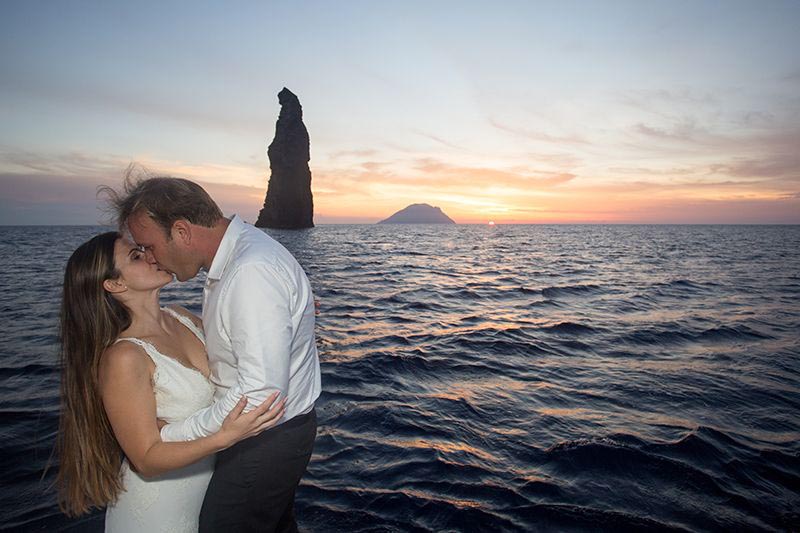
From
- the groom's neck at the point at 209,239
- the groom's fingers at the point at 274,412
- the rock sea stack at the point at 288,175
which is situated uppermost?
the rock sea stack at the point at 288,175

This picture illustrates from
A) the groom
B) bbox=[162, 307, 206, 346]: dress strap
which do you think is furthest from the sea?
bbox=[162, 307, 206, 346]: dress strap

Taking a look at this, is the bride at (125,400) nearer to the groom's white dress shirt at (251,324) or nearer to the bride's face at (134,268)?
the bride's face at (134,268)

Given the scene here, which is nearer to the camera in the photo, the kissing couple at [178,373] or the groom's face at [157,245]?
the kissing couple at [178,373]

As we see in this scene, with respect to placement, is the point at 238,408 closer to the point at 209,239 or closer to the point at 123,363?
the point at 123,363

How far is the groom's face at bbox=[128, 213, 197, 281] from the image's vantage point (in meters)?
2.51

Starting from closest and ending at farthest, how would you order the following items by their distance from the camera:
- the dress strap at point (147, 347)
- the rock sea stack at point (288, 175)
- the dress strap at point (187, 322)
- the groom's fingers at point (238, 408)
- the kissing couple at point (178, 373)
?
the groom's fingers at point (238, 408) → the kissing couple at point (178, 373) → the dress strap at point (147, 347) → the dress strap at point (187, 322) → the rock sea stack at point (288, 175)

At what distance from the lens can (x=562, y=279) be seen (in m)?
23.8

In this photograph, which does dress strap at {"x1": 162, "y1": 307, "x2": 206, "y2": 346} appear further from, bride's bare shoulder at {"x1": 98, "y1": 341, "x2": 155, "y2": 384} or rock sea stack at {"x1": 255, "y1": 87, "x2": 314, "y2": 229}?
rock sea stack at {"x1": 255, "y1": 87, "x2": 314, "y2": 229}

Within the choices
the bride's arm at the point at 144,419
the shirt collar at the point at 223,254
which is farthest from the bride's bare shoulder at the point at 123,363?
the shirt collar at the point at 223,254

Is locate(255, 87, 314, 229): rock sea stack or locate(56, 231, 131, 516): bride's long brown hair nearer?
locate(56, 231, 131, 516): bride's long brown hair

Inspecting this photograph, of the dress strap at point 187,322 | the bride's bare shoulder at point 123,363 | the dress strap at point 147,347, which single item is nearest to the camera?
the bride's bare shoulder at point 123,363

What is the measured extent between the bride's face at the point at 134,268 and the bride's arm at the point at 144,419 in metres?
0.40

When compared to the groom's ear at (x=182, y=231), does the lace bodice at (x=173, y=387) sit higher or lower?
lower

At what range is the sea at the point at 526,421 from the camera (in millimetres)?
4590
